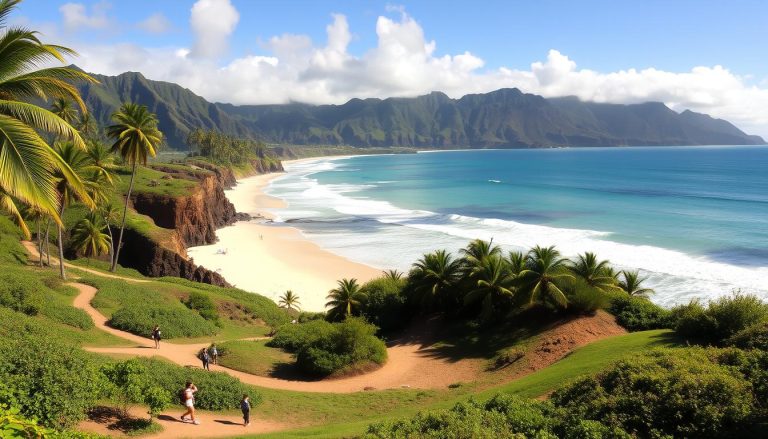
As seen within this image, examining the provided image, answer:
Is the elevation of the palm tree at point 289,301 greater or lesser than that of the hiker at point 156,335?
lesser

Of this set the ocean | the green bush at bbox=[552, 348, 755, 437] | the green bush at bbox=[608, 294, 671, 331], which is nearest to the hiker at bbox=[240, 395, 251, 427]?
the green bush at bbox=[552, 348, 755, 437]

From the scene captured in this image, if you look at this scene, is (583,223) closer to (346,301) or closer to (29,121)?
(346,301)

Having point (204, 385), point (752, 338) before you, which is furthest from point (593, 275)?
point (204, 385)

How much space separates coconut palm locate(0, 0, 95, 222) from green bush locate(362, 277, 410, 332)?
22.8 meters

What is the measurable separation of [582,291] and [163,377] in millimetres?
17798

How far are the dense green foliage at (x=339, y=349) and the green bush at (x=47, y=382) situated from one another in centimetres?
1101

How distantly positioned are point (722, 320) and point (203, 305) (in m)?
26.5

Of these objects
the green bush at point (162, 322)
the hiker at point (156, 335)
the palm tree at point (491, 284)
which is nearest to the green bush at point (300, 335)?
the green bush at point (162, 322)

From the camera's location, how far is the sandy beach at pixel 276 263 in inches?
1713

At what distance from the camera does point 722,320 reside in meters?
16.1

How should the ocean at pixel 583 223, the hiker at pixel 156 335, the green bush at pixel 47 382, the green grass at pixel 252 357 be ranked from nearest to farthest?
1. the green bush at pixel 47 382
2. the hiker at pixel 156 335
3. the green grass at pixel 252 357
4. the ocean at pixel 583 223

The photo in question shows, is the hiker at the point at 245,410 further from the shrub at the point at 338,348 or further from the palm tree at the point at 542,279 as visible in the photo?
the palm tree at the point at 542,279

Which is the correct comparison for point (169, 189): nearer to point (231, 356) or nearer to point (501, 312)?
point (231, 356)

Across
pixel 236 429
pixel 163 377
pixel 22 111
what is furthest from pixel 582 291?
pixel 22 111
